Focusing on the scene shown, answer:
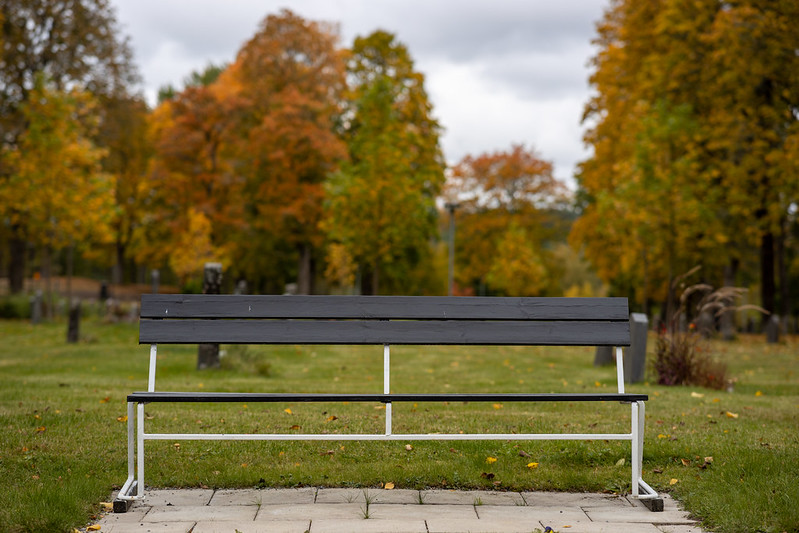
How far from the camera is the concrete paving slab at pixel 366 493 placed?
409 centimetres

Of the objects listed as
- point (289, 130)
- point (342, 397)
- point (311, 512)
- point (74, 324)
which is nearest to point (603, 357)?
point (342, 397)

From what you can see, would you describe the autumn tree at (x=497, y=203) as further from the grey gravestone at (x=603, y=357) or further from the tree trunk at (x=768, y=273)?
the grey gravestone at (x=603, y=357)

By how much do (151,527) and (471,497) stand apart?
5.57ft

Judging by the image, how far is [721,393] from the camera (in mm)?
8828

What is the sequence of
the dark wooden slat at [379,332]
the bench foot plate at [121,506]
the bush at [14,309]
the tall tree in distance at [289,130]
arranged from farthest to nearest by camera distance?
the tall tree in distance at [289,130], the bush at [14,309], the dark wooden slat at [379,332], the bench foot plate at [121,506]

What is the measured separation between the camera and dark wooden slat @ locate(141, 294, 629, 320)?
4.45m

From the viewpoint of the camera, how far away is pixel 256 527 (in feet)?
11.7

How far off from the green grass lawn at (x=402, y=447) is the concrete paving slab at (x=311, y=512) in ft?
1.52

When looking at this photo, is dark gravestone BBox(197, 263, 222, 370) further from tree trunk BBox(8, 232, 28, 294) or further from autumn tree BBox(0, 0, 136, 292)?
tree trunk BBox(8, 232, 28, 294)

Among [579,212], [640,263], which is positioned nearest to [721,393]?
[640,263]

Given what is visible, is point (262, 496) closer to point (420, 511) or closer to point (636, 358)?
point (420, 511)

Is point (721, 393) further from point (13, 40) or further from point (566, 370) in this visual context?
point (13, 40)

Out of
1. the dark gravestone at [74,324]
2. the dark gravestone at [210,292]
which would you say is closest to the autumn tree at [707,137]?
the dark gravestone at [210,292]

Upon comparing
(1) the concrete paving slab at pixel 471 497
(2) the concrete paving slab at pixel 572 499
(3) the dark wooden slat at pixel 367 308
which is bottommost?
(2) the concrete paving slab at pixel 572 499
